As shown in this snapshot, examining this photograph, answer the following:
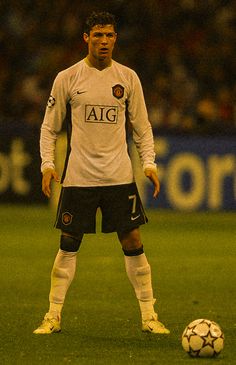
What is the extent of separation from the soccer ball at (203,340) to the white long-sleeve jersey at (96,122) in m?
1.30

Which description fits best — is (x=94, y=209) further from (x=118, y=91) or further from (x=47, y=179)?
(x=118, y=91)

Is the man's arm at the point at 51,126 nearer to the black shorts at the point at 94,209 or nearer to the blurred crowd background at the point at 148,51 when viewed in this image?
the black shorts at the point at 94,209

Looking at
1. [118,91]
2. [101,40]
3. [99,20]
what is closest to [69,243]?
[118,91]

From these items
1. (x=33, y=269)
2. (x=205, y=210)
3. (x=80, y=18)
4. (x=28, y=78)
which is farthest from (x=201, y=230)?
(x=80, y=18)

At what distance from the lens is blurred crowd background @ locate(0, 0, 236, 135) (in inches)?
702

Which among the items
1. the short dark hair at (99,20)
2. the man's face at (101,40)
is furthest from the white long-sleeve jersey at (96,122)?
the short dark hair at (99,20)

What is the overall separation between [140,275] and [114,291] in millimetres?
2077

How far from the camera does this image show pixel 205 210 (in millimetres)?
16219

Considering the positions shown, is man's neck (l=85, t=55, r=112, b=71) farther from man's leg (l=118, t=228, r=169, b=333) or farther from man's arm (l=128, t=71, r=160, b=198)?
man's leg (l=118, t=228, r=169, b=333)

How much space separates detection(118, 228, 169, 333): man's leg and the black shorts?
7 centimetres

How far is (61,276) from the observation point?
7.64 m

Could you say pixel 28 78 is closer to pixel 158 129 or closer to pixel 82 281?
pixel 158 129

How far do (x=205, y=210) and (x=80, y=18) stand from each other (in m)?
Result: 5.12

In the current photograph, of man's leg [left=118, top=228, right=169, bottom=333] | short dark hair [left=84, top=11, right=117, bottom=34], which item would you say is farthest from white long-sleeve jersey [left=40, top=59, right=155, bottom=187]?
man's leg [left=118, top=228, right=169, bottom=333]
